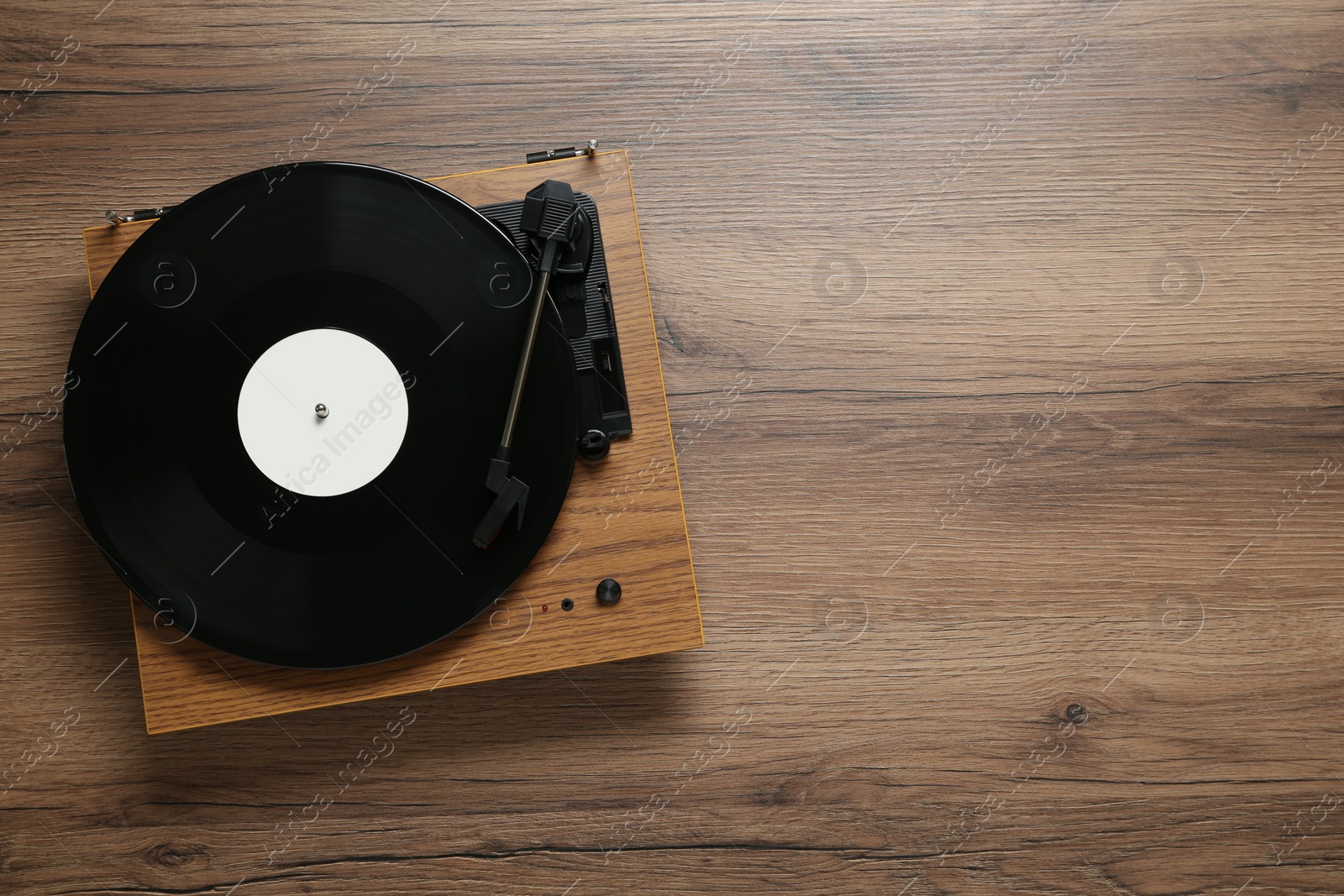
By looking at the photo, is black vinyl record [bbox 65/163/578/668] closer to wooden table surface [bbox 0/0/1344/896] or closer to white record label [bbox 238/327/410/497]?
white record label [bbox 238/327/410/497]

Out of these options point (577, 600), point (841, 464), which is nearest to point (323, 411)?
point (577, 600)

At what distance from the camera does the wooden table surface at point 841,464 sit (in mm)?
1253

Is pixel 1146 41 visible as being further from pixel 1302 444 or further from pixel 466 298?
pixel 466 298

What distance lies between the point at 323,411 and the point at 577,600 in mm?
419

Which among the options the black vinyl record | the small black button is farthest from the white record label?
the small black button

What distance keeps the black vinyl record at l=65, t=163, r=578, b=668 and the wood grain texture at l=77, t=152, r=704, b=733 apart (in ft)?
0.15

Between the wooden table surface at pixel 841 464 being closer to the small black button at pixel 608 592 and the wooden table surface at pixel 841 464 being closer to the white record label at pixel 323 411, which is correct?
the small black button at pixel 608 592

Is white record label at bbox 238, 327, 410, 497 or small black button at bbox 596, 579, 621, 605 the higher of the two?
white record label at bbox 238, 327, 410, 497

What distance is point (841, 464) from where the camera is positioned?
1318mm

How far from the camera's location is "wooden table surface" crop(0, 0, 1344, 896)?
→ 1253 millimetres

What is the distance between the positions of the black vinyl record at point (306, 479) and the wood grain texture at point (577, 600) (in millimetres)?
46

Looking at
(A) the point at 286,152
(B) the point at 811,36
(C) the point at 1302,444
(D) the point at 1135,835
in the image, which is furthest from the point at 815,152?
(D) the point at 1135,835

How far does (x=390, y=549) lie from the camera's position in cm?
103

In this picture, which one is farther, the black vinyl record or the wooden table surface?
the wooden table surface
